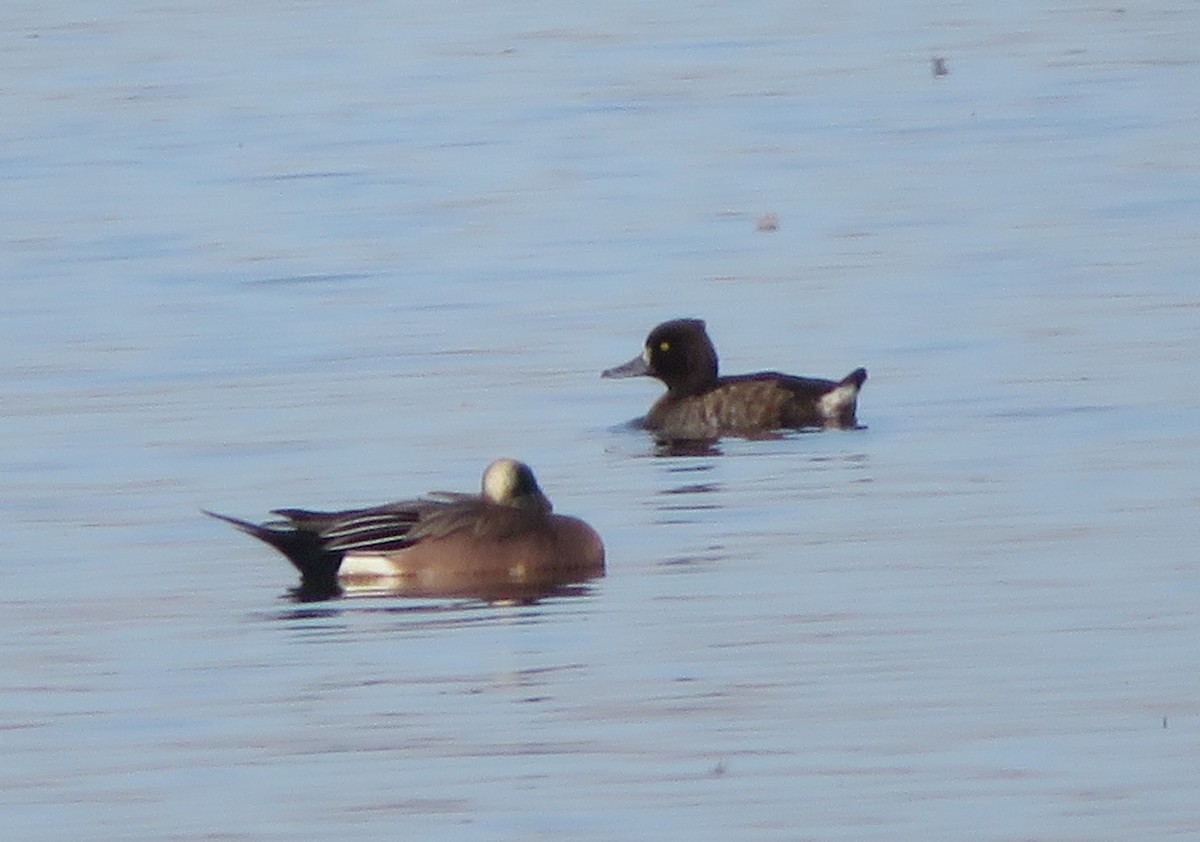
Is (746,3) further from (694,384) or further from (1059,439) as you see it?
(1059,439)

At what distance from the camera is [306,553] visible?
11391 millimetres

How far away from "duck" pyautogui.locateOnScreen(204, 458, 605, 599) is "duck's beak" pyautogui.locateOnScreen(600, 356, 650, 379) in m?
3.93

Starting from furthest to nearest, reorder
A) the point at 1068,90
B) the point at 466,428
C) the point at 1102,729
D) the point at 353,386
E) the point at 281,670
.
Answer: the point at 1068,90
the point at 353,386
the point at 466,428
the point at 281,670
the point at 1102,729

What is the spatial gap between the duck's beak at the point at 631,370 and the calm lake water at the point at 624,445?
0.16 metres

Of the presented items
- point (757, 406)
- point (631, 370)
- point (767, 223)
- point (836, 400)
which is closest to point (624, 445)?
point (757, 406)

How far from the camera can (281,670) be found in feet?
31.4

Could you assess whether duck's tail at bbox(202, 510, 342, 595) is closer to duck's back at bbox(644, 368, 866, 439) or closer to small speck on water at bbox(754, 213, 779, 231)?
duck's back at bbox(644, 368, 866, 439)

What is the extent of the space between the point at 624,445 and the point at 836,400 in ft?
3.01

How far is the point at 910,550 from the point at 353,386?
4.77 meters

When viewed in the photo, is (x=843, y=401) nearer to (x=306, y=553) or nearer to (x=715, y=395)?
(x=715, y=395)

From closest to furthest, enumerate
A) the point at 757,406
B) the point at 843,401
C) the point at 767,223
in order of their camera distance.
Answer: the point at 843,401, the point at 757,406, the point at 767,223

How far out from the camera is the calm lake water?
26.6ft

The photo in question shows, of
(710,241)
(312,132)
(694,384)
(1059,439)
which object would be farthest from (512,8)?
(1059,439)

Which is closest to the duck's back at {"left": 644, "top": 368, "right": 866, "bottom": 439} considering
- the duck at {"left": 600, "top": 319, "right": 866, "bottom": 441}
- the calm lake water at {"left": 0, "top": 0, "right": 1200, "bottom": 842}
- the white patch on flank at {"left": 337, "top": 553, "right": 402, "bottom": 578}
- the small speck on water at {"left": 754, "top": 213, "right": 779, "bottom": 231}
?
the duck at {"left": 600, "top": 319, "right": 866, "bottom": 441}
